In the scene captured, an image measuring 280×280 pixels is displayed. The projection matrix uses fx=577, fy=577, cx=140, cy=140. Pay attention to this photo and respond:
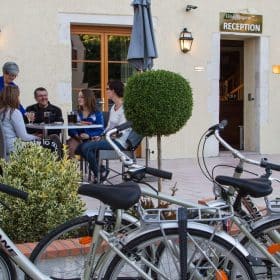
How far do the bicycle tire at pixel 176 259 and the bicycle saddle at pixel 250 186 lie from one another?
1.43 feet

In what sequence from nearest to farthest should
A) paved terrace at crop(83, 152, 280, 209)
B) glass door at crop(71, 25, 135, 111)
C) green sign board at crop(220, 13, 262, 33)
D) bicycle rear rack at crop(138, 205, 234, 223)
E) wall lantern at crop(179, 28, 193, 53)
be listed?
1. bicycle rear rack at crop(138, 205, 234, 223)
2. paved terrace at crop(83, 152, 280, 209)
3. glass door at crop(71, 25, 135, 111)
4. wall lantern at crop(179, 28, 193, 53)
5. green sign board at crop(220, 13, 262, 33)

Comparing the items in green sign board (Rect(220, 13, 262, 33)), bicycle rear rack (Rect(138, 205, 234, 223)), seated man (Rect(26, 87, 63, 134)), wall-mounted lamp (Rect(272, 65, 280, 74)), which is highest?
green sign board (Rect(220, 13, 262, 33))

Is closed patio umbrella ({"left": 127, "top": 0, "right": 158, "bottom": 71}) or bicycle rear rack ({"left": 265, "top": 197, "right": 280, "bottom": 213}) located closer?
bicycle rear rack ({"left": 265, "top": 197, "right": 280, "bottom": 213})

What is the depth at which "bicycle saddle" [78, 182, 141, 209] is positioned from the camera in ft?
8.54

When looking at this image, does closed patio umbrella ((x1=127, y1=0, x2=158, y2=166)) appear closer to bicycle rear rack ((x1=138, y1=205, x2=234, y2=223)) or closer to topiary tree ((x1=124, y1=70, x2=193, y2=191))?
topiary tree ((x1=124, y1=70, x2=193, y2=191))

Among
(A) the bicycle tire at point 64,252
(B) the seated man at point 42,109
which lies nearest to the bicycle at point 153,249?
(A) the bicycle tire at point 64,252

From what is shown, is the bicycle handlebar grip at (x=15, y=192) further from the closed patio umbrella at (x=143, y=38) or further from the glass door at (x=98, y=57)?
the glass door at (x=98, y=57)

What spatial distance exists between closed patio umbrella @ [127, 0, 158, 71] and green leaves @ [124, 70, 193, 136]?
165 cm

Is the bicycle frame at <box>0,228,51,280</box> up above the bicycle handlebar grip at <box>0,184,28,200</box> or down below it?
below

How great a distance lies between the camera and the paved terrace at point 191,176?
6.58 metres

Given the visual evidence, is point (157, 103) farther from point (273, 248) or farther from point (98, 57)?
point (98, 57)

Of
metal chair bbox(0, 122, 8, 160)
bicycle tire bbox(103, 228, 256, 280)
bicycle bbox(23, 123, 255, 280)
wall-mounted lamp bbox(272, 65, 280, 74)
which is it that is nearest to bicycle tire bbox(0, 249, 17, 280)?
bicycle bbox(23, 123, 255, 280)

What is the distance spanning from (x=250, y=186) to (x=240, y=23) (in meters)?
8.28

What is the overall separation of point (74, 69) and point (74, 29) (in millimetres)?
678
